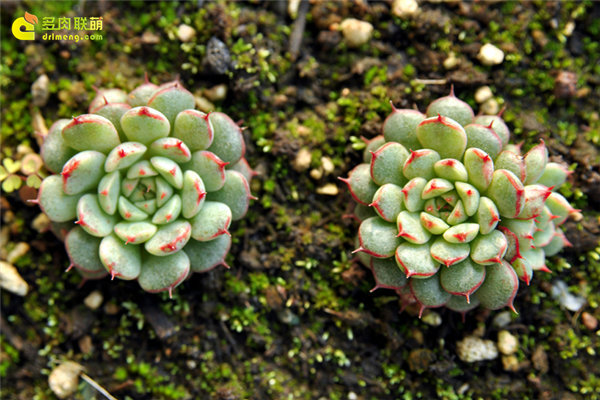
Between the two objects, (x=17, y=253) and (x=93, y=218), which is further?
(x=17, y=253)

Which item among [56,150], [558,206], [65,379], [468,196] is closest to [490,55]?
[558,206]

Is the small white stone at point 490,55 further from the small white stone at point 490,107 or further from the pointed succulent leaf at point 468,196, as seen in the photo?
the pointed succulent leaf at point 468,196

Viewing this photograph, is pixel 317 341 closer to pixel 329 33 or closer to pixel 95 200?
pixel 95 200

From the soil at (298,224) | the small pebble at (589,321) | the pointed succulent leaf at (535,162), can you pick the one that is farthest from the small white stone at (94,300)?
the small pebble at (589,321)

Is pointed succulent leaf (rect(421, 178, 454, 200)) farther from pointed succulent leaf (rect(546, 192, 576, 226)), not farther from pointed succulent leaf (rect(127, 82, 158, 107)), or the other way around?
pointed succulent leaf (rect(127, 82, 158, 107))

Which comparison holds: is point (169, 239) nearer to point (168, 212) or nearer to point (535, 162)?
point (168, 212)

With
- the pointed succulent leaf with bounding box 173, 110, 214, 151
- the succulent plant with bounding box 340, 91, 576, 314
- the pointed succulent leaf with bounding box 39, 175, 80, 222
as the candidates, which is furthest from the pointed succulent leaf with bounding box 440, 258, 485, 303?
the pointed succulent leaf with bounding box 39, 175, 80, 222
